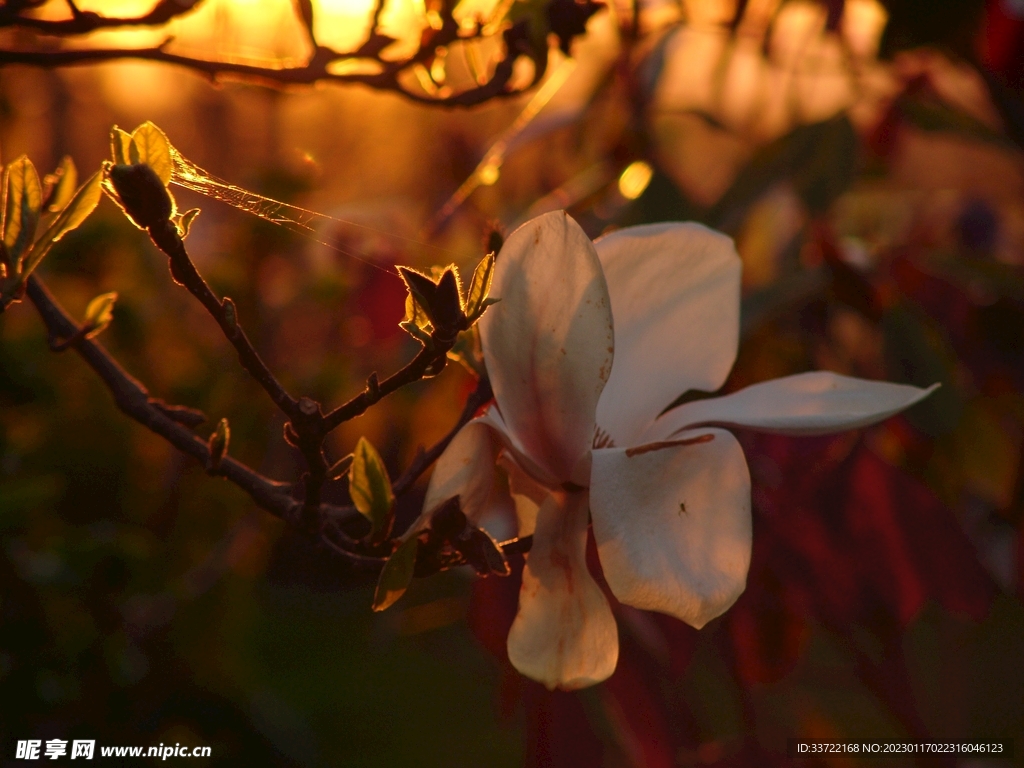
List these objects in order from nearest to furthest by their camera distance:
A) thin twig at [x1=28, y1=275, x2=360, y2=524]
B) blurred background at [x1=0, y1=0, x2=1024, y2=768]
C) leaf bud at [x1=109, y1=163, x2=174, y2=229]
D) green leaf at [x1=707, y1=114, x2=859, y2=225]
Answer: leaf bud at [x1=109, y1=163, x2=174, y2=229] < thin twig at [x1=28, y1=275, x2=360, y2=524] < blurred background at [x1=0, y1=0, x2=1024, y2=768] < green leaf at [x1=707, y1=114, x2=859, y2=225]

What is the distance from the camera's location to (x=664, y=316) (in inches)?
16.9

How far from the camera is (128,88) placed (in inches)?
61.9

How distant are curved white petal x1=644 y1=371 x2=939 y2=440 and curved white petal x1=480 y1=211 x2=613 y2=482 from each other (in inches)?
2.4

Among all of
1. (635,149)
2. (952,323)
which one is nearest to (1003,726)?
(952,323)

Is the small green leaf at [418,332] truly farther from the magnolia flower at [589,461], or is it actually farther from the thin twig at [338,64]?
the thin twig at [338,64]

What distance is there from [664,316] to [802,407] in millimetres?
90

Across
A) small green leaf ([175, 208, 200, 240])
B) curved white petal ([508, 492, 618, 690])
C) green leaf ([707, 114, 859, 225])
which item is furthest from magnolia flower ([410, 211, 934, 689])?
green leaf ([707, 114, 859, 225])

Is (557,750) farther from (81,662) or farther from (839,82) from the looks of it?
(839,82)

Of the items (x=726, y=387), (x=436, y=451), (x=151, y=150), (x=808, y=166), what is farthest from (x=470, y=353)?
(x=808, y=166)

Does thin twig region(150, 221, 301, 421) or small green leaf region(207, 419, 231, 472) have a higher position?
thin twig region(150, 221, 301, 421)

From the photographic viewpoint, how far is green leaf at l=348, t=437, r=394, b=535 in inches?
14.0

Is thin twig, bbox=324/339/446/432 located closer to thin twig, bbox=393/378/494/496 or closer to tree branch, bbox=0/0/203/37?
thin twig, bbox=393/378/494/496

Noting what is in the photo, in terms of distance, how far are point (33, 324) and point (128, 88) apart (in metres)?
0.73

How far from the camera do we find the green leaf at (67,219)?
335 millimetres
